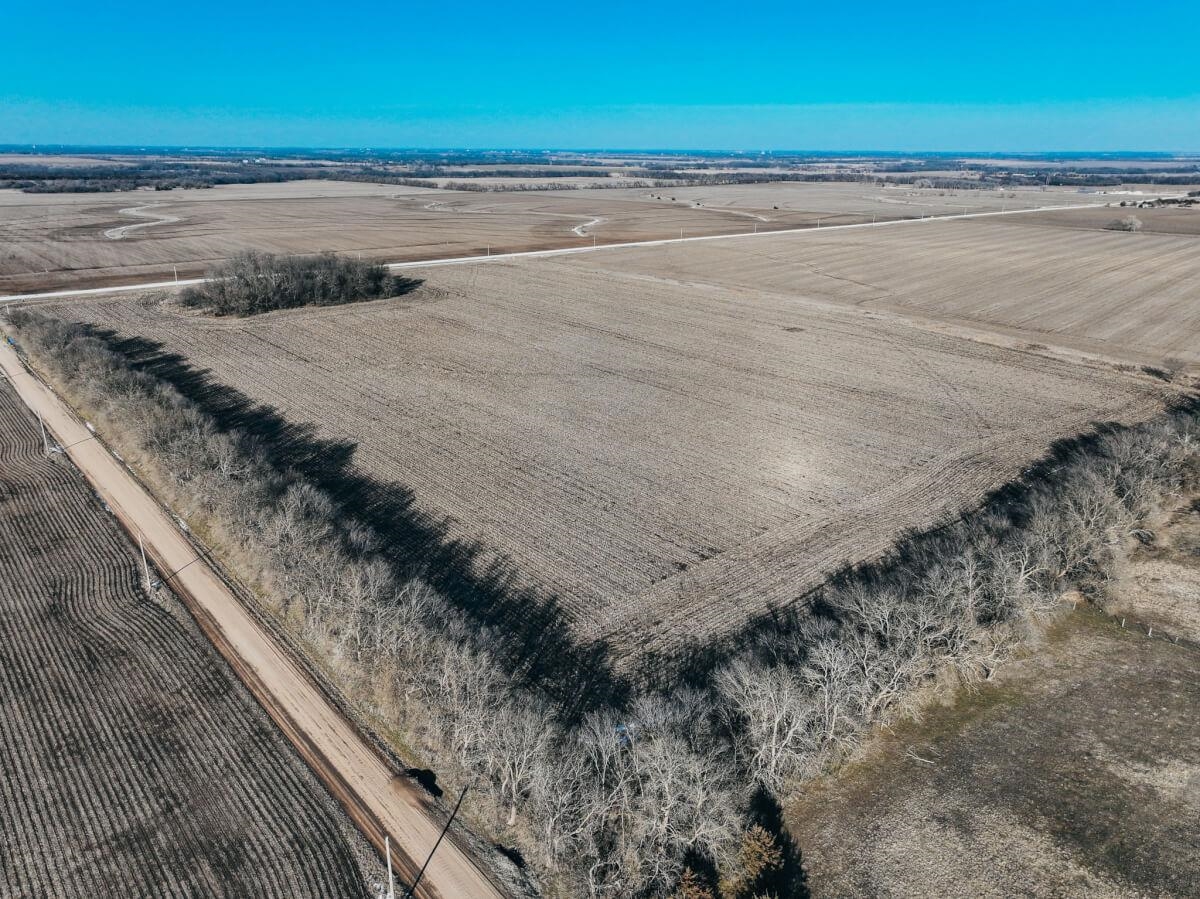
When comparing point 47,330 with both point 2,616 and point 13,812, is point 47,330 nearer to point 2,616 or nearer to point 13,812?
point 2,616

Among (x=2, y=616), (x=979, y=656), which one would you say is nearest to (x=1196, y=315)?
(x=979, y=656)

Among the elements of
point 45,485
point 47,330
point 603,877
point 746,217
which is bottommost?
point 603,877

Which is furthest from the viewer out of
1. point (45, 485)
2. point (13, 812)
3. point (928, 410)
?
point (928, 410)

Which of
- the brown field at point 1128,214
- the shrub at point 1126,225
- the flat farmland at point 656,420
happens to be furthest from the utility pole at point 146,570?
the shrub at point 1126,225

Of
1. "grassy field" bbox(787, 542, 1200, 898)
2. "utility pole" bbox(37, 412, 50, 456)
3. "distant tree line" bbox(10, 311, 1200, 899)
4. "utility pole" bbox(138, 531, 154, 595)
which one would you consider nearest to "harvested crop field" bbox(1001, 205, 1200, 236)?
"distant tree line" bbox(10, 311, 1200, 899)

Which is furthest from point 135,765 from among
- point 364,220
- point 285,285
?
point 364,220

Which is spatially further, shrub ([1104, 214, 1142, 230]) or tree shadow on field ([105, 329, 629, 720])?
shrub ([1104, 214, 1142, 230])

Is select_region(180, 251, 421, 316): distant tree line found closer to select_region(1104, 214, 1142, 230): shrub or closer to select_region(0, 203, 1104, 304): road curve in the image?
select_region(0, 203, 1104, 304): road curve
